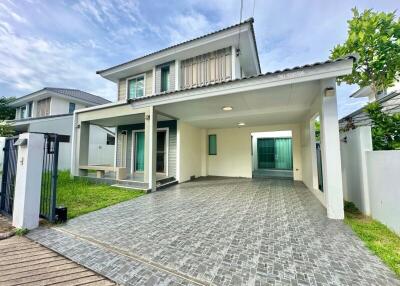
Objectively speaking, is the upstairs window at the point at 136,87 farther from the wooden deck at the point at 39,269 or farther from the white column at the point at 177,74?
the wooden deck at the point at 39,269

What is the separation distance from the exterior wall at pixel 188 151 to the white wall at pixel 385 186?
6051mm

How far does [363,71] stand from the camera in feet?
18.7

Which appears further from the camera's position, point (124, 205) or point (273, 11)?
point (273, 11)

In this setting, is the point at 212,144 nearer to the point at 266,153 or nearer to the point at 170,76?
the point at 170,76

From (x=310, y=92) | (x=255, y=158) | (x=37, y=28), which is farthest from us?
(x=255, y=158)

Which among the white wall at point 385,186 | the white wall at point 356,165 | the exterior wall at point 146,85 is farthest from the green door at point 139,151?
the white wall at point 385,186

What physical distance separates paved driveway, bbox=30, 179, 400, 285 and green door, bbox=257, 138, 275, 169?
326 inches

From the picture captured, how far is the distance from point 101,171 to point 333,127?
859 centimetres

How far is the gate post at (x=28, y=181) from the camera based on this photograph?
122 inches

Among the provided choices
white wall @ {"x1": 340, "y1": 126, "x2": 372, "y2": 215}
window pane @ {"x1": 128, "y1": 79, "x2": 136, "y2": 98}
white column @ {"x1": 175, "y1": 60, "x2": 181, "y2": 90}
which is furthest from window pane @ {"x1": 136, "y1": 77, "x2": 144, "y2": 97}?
white wall @ {"x1": 340, "y1": 126, "x2": 372, "y2": 215}

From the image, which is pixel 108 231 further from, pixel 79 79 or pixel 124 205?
pixel 79 79

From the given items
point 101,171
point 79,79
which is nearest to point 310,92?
point 101,171

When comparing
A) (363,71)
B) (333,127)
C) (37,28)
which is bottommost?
(333,127)

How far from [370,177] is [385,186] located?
0.52 meters
